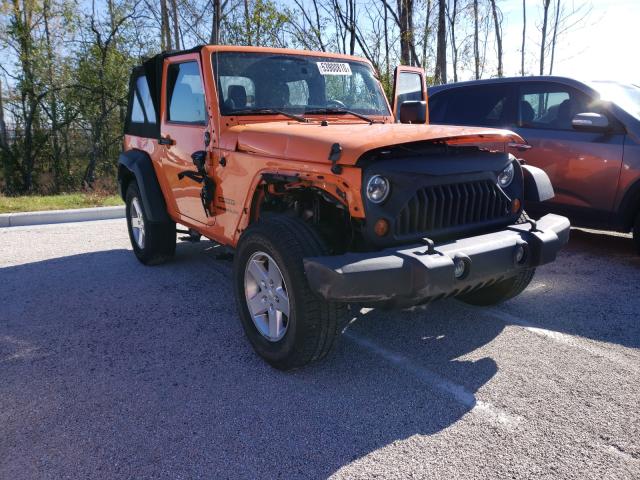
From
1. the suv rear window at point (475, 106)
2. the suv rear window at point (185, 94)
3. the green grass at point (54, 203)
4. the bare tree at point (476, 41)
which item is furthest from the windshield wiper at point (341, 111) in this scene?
the bare tree at point (476, 41)

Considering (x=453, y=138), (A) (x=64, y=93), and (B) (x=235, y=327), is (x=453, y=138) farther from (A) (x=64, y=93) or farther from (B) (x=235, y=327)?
(A) (x=64, y=93)

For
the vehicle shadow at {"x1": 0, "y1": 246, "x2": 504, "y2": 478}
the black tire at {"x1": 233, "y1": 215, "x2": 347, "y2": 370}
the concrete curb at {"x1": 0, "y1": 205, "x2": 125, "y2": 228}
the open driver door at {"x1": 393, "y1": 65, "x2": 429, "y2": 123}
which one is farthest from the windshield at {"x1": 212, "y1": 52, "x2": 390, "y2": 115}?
the concrete curb at {"x1": 0, "y1": 205, "x2": 125, "y2": 228}

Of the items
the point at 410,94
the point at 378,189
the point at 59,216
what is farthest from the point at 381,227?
the point at 59,216

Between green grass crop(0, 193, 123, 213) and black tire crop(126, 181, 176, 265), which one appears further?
green grass crop(0, 193, 123, 213)

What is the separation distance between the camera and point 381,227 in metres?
2.91

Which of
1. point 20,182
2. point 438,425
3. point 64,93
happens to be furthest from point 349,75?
point 20,182

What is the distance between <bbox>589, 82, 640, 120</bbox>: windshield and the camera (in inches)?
218

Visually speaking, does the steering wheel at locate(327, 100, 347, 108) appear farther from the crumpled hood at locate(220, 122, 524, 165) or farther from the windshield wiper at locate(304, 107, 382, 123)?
the crumpled hood at locate(220, 122, 524, 165)

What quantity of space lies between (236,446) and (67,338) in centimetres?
196

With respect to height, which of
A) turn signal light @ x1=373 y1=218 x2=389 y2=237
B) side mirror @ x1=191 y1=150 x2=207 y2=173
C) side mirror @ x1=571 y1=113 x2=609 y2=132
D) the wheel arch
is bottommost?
the wheel arch

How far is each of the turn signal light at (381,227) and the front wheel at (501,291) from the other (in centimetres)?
137

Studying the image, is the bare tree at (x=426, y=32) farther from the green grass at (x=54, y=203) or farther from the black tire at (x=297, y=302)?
the black tire at (x=297, y=302)

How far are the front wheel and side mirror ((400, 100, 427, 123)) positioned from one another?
1.49 m

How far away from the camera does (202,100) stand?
408cm
